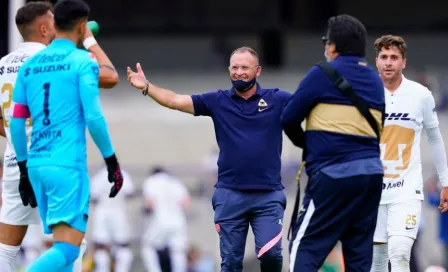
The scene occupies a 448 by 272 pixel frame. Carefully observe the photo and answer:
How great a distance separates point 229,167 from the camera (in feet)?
30.4

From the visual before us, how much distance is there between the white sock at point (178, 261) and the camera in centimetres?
1973

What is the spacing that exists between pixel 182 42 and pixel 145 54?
3.48ft

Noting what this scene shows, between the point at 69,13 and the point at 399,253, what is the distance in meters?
3.61

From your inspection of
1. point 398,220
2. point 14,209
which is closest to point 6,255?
point 14,209

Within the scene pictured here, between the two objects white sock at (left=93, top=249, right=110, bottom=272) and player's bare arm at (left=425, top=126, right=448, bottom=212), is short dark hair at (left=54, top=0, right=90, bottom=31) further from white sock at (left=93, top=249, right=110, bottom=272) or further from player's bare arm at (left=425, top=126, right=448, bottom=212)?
white sock at (left=93, top=249, right=110, bottom=272)

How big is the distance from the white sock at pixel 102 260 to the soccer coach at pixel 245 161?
34.8ft

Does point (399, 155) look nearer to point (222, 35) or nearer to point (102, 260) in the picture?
point (102, 260)

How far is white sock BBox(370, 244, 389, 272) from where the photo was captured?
9555 millimetres

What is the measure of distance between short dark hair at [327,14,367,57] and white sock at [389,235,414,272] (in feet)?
7.66

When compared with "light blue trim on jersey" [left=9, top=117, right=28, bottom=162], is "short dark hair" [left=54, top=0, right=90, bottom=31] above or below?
above

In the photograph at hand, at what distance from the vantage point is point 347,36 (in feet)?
24.9

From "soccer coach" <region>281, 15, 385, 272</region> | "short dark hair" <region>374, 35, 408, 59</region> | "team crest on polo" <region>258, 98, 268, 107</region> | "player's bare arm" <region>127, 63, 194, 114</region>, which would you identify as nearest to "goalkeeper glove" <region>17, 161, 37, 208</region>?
"player's bare arm" <region>127, 63, 194, 114</region>

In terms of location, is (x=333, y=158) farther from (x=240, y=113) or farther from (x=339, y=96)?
(x=240, y=113)

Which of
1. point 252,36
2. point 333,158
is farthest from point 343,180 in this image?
point 252,36
